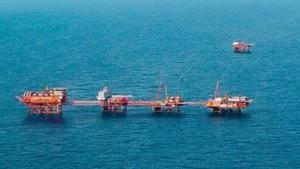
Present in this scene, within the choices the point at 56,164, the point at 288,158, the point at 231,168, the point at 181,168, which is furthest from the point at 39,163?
the point at 288,158

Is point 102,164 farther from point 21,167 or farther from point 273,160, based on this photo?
point 273,160

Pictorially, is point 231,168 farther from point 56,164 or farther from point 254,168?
point 56,164

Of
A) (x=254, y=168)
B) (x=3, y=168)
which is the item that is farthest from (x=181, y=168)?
(x=3, y=168)

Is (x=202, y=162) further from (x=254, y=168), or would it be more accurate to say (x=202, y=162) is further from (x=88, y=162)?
(x=88, y=162)

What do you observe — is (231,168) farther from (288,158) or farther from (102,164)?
(102,164)

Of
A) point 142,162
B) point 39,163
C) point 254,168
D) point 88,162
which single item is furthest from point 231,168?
point 39,163
